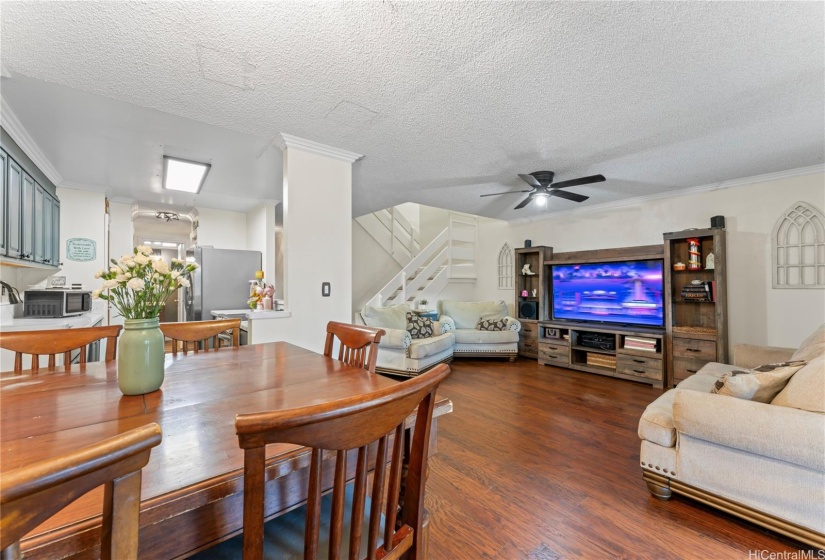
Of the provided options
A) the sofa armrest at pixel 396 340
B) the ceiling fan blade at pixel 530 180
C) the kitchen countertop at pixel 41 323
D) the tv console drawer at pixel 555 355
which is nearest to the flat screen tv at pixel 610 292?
the tv console drawer at pixel 555 355

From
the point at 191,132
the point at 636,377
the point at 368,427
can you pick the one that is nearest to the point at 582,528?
the point at 368,427

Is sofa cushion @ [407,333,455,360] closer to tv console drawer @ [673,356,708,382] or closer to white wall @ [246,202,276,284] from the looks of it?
white wall @ [246,202,276,284]

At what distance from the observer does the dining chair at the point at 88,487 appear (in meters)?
0.37

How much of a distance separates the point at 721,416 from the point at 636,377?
2.74m

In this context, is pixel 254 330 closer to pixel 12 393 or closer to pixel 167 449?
pixel 12 393

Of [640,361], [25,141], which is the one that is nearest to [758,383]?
[640,361]

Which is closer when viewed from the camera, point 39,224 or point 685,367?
point 39,224

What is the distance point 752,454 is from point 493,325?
12.2 feet

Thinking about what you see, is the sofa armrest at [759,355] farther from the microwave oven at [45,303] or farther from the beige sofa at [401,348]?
the microwave oven at [45,303]

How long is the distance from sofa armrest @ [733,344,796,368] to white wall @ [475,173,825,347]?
2.85ft

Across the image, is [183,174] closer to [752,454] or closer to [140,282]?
[140,282]

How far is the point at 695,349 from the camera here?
380 cm

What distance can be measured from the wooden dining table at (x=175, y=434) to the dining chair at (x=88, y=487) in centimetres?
15

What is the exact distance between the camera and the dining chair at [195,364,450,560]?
0.56m
